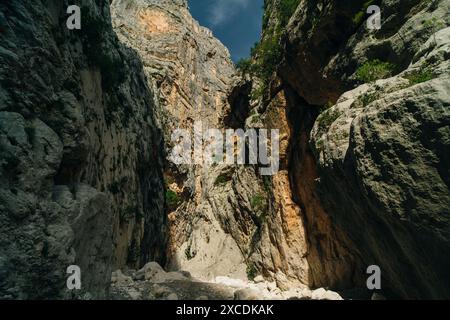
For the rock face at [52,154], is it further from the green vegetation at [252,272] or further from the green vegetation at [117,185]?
the green vegetation at [252,272]

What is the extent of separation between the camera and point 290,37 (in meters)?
18.7

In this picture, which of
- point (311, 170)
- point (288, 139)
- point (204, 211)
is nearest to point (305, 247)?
point (311, 170)

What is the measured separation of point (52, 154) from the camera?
8531mm

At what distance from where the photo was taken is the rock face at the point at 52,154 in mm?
7059

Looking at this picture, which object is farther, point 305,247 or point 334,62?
point 305,247

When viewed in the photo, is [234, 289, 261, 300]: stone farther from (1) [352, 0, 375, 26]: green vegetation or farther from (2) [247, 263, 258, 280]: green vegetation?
(2) [247, 263, 258, 280]: green vegetation

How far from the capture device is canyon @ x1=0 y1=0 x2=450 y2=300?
781 centimetres

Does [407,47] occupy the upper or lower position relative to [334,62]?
lower

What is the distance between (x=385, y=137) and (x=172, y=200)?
24540 mm

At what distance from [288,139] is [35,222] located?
17.0 metres

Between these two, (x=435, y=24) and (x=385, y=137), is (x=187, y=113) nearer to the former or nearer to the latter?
(x=435, y=24)

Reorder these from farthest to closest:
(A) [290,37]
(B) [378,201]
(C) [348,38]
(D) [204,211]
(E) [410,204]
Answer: (D) [204,211] < (A) [290,37] < (C) [348,38] < (B) [378,201] < (E) [410,204]

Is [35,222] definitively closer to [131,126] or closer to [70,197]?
[70,197]

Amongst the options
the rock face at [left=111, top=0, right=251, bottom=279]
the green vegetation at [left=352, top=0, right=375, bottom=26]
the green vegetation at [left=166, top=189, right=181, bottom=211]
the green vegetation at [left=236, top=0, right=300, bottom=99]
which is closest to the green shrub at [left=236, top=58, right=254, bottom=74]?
the green vegetation at [left=236, top=0, right=300, bottom=99]
